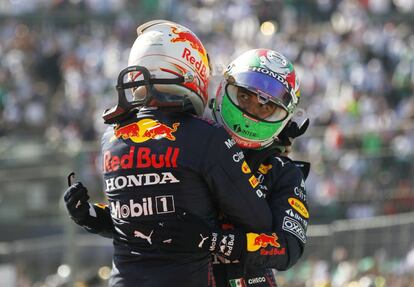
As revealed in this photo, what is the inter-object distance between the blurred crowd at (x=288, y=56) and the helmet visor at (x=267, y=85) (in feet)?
28.4

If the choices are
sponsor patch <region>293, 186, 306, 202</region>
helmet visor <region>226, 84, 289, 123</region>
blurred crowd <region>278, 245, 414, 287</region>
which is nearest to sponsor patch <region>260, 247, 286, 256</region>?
sponsor patch <region>293, 186, 306, 202</region>

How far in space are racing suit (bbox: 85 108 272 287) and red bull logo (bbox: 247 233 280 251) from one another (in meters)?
0.05

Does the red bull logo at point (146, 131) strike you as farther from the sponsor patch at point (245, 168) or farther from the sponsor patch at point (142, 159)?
the sponsor patch at point (245, 168)

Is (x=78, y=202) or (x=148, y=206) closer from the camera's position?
(x=148, y=206)

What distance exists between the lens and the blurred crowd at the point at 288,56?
13.4m

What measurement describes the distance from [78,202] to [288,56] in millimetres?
15782

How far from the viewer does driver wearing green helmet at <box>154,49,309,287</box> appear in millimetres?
4082

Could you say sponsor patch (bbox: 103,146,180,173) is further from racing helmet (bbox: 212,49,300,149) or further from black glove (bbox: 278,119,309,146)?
black glove (bbox: 278,119,309,146)

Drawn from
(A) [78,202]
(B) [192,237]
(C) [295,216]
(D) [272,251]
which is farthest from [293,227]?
(A) [78,202]

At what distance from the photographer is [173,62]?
424 cm

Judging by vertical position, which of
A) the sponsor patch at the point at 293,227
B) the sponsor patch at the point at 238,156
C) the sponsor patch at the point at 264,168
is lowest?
the sponsor patch at the point at 293,227

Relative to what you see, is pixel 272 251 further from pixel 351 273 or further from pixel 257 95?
pixel 351 273

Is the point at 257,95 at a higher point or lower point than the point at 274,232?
higher

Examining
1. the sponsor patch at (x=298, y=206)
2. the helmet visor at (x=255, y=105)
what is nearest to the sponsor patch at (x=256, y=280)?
the sponsor patch at (x=298, y=206)
